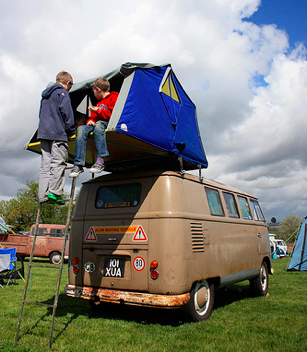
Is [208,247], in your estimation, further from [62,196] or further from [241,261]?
[62,196]

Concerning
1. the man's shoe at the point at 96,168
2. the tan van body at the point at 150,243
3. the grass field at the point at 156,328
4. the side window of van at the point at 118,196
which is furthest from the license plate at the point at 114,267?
the man's shoe at the point at 96,168

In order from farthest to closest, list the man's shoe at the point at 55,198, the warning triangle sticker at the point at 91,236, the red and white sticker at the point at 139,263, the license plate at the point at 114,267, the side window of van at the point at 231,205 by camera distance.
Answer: the side window of van at the point at 231,205 → the warning triangle sticker at the point at 91,236 → the license plate at the point at 114,267 → the red and white sticker at the point at 139,263 → the man's shoe at the point at 55,198

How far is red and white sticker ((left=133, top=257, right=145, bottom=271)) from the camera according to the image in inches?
184

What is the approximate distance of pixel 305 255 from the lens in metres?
14.2

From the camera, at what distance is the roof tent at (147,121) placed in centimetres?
428

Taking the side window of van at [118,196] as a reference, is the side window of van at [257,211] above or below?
above

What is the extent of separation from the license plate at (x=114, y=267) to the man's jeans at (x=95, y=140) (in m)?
1.65

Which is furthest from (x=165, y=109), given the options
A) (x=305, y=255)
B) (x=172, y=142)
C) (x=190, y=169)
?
(x=305, y=255)

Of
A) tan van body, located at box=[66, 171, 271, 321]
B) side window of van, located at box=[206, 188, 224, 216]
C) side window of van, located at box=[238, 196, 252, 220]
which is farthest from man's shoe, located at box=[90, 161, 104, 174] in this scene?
side window of van, located at box=[238, 196, 252, 220]

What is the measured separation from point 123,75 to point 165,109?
83cm

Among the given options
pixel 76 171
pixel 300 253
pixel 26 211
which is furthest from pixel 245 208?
pixel 26 211

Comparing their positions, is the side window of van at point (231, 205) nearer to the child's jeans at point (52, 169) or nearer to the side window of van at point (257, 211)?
the side window of van at point (257, 211)

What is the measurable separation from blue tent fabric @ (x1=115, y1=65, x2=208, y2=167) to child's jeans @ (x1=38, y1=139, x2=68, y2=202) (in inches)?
34.7

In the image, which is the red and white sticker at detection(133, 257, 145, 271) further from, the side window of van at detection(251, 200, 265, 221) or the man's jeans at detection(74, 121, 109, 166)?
the side window of van at detection(251, 200, 265, 221)
